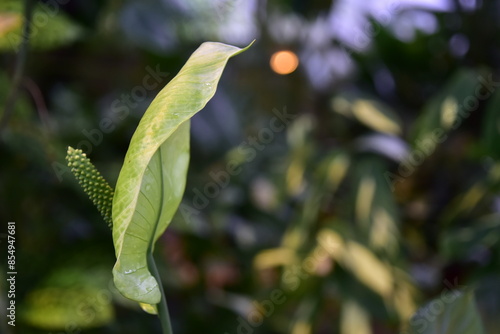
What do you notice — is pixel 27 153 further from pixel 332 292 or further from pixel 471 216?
pixel 471 216

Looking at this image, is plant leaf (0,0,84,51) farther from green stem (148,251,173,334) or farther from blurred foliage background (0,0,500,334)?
green stem (148,251,173,334)

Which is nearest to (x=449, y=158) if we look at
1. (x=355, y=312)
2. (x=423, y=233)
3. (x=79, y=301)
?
(x=423, y=233)

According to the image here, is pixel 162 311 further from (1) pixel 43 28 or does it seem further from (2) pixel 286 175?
(2) pixel 286 175

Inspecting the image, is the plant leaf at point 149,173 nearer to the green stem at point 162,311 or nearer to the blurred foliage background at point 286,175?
the green stem at point 162,311

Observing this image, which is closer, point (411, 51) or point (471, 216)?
point (471, 216)

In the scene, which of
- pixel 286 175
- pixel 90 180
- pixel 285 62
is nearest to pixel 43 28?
pixel 286 175

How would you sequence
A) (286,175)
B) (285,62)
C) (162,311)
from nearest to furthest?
(162,311), (286,175), (285,62)
